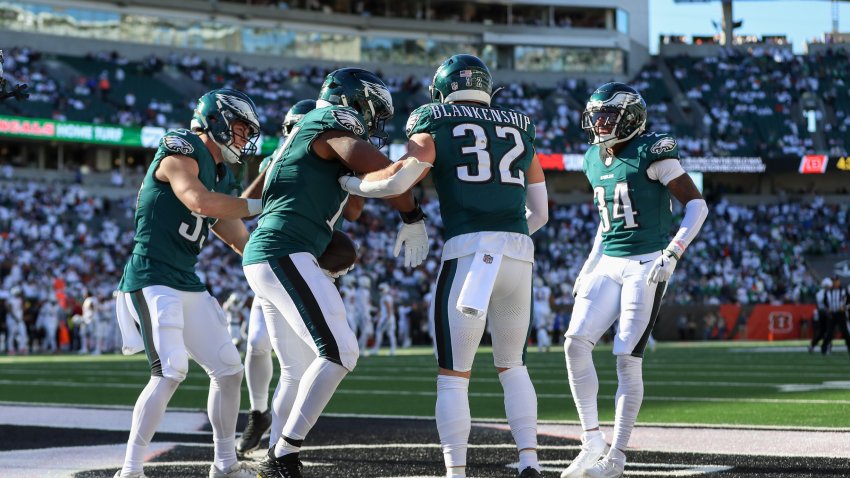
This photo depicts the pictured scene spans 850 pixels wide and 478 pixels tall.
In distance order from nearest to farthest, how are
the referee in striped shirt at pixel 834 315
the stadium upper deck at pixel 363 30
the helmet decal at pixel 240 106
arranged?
the helmet decal at pixel 240 106, the referee in striped shirt at pixel 834 315, the stadium upper deck at pixel 363 30

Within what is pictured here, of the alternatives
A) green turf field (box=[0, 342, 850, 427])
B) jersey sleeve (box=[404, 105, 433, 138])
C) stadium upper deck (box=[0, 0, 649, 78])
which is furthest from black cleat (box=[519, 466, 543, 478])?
stadium upper deck (box=[0, 0, 649, 78])

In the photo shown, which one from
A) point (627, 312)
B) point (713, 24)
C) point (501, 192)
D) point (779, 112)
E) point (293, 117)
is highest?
point (713, 24)

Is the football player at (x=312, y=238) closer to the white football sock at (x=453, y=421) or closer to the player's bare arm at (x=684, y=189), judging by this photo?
the white football sock at (x=453, y=421)

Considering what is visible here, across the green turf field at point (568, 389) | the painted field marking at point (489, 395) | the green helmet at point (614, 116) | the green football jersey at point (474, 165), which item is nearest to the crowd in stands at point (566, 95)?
the green turf field at point (568, 389)

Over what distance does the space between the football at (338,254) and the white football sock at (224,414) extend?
76 cm

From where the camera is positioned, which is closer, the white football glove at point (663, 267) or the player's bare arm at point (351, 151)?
the player's bare arm at point (351, 151)

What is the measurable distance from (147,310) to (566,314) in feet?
80.4

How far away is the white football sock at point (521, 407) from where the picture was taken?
5562 mm

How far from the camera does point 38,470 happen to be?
6.72 metres

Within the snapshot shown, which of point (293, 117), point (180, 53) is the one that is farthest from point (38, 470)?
point (180, 53)

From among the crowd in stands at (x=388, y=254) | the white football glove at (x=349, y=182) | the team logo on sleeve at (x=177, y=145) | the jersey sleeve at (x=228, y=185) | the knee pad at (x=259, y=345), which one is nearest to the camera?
the white football glove at (x=349, y=182)

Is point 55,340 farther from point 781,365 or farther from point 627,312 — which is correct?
point 627,312

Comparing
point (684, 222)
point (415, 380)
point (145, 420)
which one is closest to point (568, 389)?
point (415, 380)

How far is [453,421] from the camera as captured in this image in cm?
530
